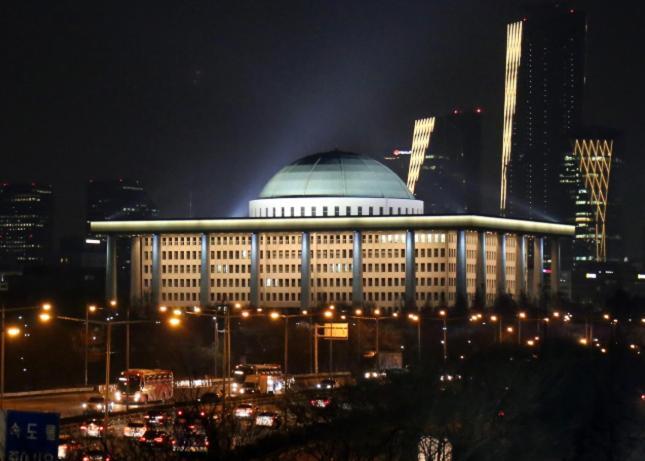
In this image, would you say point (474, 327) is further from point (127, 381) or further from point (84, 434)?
point (84, 434)

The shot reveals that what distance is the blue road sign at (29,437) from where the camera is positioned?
33438 millimetres

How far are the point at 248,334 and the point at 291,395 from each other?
248ft

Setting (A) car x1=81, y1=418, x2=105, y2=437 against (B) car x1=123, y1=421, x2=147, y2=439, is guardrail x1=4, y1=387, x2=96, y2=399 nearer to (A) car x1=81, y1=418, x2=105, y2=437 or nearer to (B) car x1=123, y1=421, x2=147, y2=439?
(A) car x1=81, y1=418, x2=105, y2=437

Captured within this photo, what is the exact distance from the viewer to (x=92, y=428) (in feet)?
206

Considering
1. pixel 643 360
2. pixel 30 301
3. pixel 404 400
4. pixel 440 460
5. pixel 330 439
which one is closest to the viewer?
pixel 330 439

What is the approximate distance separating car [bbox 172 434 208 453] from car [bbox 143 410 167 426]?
22.7ft

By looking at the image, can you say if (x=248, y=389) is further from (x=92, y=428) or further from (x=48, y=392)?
(x=92, y=428)

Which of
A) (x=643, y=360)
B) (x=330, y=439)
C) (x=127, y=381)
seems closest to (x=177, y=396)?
(x=127, y=381)

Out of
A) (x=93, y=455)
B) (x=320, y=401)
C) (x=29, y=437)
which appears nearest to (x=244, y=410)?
(x=320, y=401)

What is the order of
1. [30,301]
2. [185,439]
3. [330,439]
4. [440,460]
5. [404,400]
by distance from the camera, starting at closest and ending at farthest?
1. [185,439]
2. [330,439]
3. [440,460]
4. [404,400]
5. [30,301]

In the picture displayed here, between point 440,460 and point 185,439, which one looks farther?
point 440,460

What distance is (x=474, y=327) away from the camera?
5842 inches

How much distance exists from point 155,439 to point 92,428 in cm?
626

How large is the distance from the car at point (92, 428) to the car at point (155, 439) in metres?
3.12
